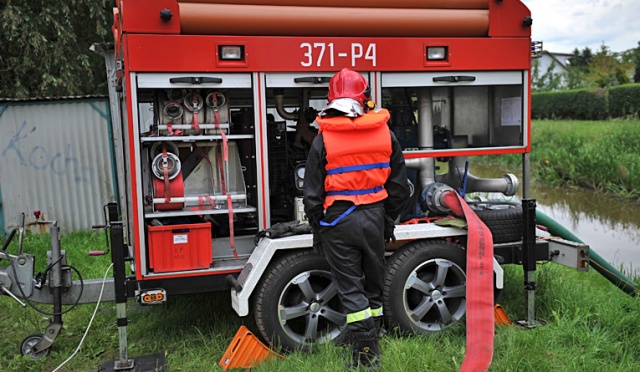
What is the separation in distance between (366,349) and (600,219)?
30.1 feet

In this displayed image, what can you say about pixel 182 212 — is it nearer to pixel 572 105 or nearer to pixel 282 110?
pixel 282 110

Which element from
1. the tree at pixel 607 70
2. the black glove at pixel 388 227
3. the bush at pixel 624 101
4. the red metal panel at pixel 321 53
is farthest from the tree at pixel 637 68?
the black glove at pixel 388 227

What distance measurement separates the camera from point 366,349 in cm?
421

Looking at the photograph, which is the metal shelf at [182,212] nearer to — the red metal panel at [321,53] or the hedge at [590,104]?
the red metal panel at [321,53]

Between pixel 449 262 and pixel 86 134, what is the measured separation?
6731 millimetres

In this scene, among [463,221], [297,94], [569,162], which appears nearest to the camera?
[463,221]

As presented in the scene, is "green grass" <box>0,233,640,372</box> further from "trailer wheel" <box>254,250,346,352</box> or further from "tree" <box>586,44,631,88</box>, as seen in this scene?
"tree" <box>586,44,631,88</box>

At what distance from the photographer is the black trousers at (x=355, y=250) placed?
13.8 ft

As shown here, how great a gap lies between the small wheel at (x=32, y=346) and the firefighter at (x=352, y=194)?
7.69 feet

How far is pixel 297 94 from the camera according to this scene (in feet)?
19.5

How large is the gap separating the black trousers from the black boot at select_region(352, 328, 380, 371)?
0.04 metres

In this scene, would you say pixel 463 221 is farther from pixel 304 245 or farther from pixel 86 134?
pixel 86 134

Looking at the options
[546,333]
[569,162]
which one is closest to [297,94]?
[546,333]

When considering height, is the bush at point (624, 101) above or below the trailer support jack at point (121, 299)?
above
